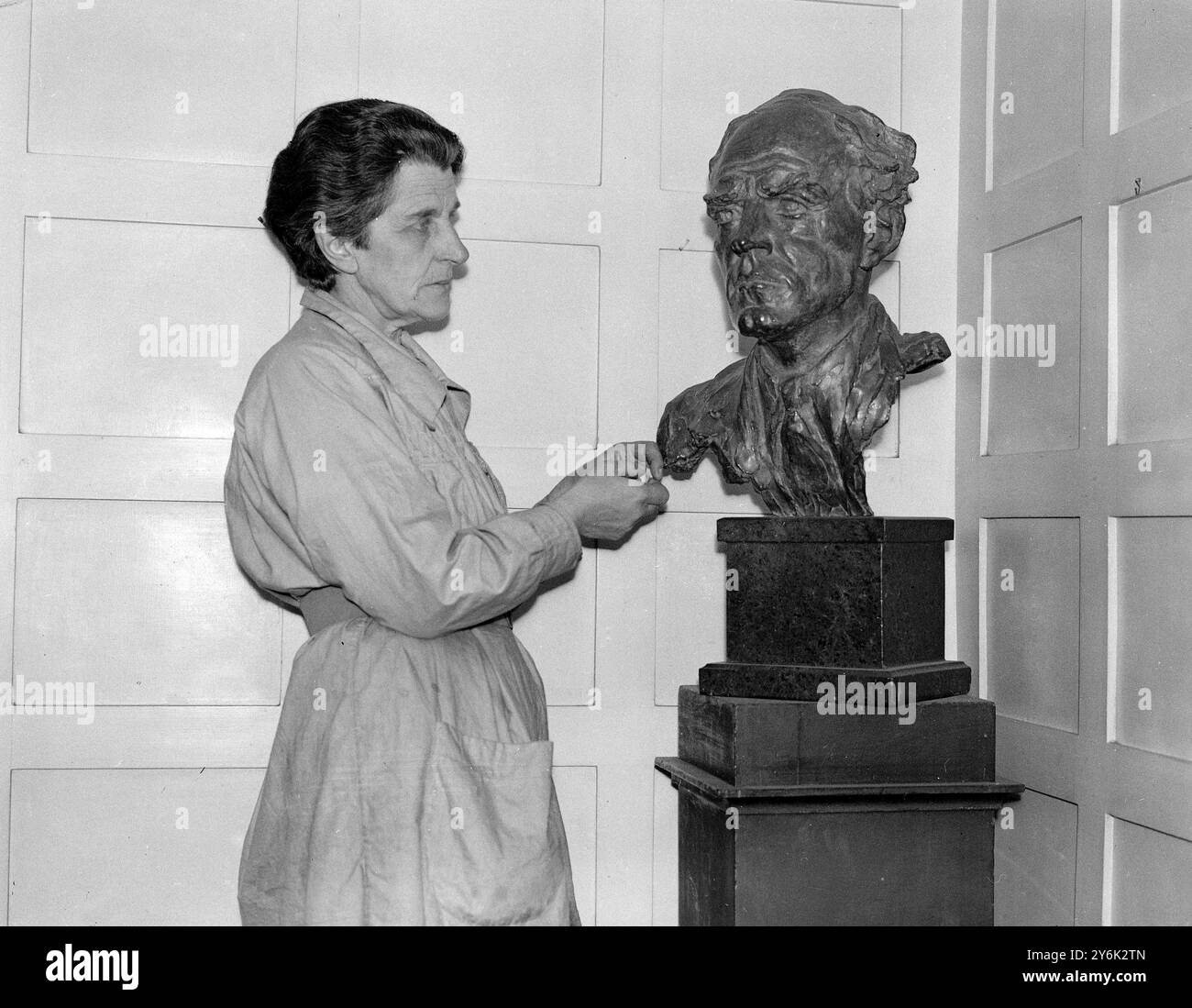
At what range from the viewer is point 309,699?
1.94 metres

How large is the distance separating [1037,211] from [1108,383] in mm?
449

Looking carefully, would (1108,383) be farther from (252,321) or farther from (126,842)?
(126,842)

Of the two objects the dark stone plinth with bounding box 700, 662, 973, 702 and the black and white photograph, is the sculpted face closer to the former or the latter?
the black and white photograph

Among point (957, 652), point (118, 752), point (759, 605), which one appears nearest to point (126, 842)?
point (118, 752)

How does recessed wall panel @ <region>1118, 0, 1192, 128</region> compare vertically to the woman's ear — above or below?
above

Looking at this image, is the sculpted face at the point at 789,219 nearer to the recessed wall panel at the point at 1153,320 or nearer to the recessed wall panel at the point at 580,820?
the recessed wall panel at the point at 1153,320

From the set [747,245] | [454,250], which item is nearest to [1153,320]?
[747,245]

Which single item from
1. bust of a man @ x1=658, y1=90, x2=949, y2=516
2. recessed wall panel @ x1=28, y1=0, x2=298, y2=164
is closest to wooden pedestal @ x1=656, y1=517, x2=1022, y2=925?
bust of a man @ x1=658, y1=90, x2=949, y2=516

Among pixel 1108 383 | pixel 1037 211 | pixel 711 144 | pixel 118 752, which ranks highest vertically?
pixel 711 144

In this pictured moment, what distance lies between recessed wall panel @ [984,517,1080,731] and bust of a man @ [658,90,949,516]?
0.50m

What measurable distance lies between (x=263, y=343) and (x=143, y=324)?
9.2 inches

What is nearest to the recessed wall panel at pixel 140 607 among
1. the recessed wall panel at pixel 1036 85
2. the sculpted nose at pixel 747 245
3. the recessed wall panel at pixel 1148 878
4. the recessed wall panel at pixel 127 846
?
the recessed wall panel at pixel 127 846

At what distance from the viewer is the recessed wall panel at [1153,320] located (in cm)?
213

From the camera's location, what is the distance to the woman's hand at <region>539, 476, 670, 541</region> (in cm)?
205
